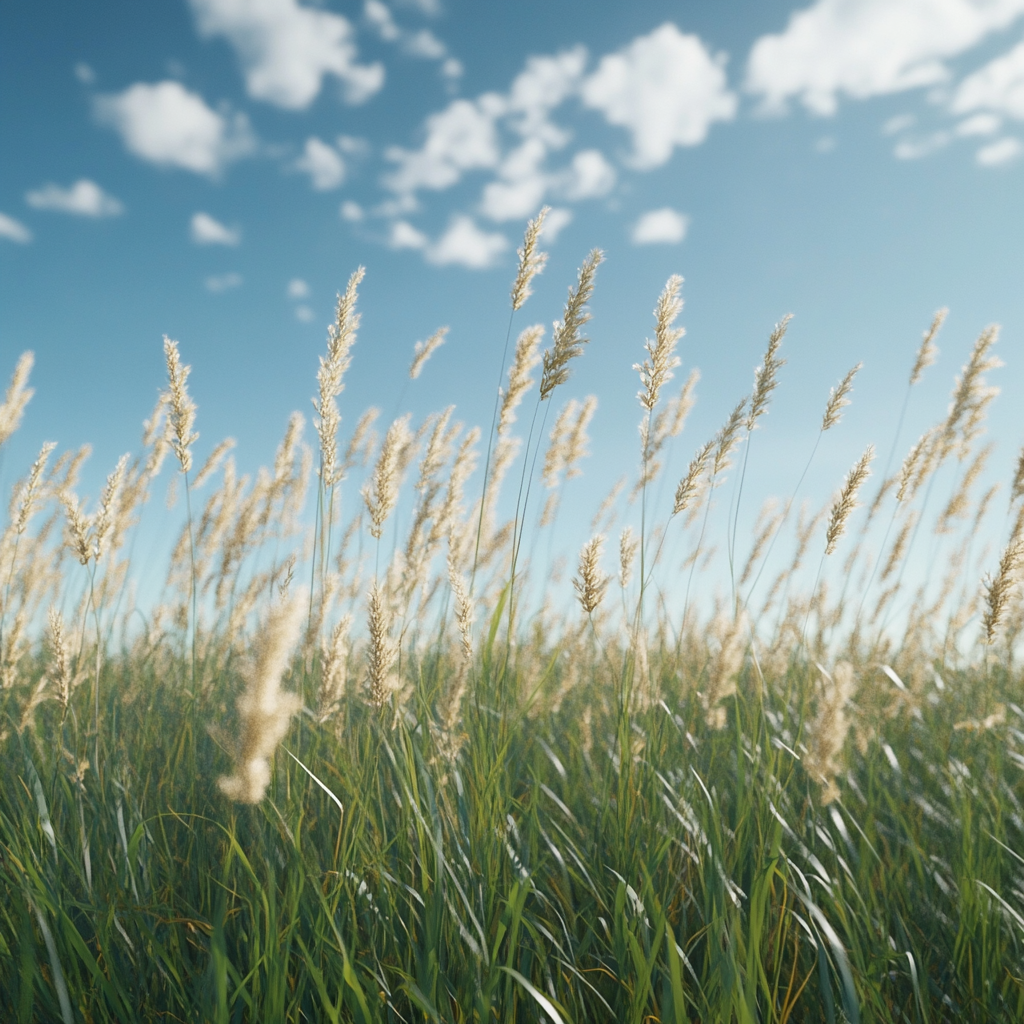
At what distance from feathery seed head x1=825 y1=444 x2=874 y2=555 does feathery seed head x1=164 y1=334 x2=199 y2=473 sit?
202 centimetres

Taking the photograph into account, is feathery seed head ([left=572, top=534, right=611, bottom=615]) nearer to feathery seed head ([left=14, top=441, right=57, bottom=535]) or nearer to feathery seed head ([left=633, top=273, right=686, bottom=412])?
feathery seed head ([left=633, top=273, right=686, bottom=412])

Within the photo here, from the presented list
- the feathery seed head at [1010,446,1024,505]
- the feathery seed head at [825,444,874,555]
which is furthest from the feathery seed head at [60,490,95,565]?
the feathery seed head at [1010,446,1024,505]

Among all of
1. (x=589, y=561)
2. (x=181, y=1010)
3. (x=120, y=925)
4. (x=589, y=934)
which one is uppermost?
(x=589, y=561)

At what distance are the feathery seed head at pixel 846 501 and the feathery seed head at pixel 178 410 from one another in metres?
2.02

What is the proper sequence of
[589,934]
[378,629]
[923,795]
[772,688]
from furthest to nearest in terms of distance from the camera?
[772,688] < [923,795] < [589,934] < [378,629]

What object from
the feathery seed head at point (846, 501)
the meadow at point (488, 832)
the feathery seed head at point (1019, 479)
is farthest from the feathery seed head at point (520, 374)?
the feathery seed head at point (1019, 479)

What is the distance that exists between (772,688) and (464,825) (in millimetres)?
2375

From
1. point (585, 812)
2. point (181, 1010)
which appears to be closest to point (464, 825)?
point (585, 812)

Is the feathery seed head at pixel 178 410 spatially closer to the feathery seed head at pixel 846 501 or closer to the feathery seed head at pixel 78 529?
the feathery seed head at pixel 78 529

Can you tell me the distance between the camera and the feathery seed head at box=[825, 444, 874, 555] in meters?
2.35

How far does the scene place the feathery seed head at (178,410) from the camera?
2168 mm

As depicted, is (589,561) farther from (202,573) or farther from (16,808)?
(202,573)

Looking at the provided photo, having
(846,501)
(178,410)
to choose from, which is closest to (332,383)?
(178,410)

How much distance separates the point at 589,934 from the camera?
5.48 feet
